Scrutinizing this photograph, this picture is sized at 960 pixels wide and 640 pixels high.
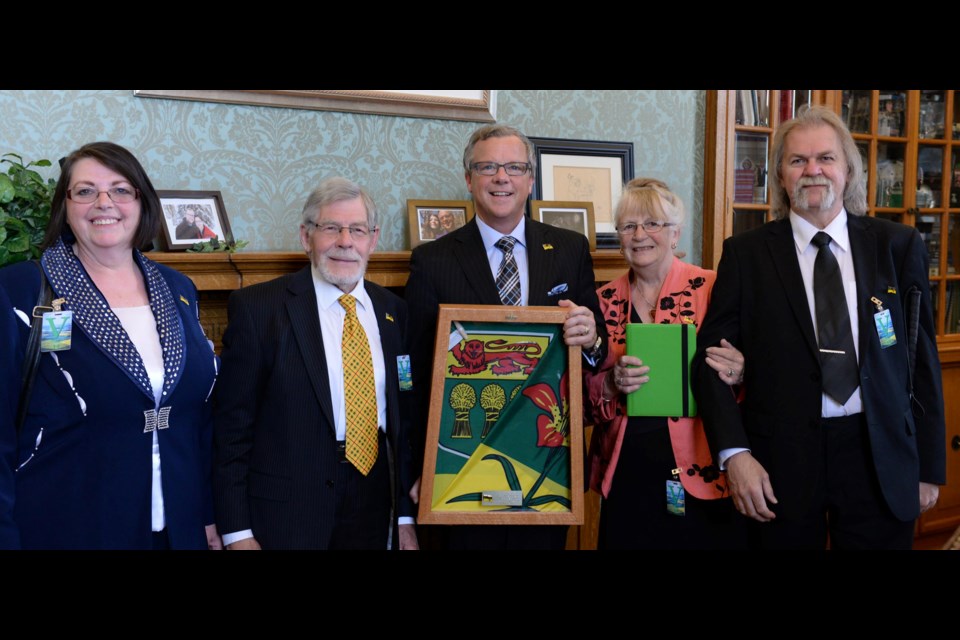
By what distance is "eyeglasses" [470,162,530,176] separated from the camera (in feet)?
8.09

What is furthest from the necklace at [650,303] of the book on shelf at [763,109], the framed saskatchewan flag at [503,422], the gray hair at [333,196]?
the book on shelf at [763,109]

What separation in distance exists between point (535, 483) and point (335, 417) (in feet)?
2.03

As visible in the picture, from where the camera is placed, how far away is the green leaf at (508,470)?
2.29 meters

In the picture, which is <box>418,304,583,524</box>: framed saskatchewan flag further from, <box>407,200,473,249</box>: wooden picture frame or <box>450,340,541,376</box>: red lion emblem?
<box>407,200,473,249</box>: wooden picture frame

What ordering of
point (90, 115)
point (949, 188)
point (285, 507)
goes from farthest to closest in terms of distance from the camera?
1. point (949, 188)
2. point (90, 115)
3. point (285, 507)

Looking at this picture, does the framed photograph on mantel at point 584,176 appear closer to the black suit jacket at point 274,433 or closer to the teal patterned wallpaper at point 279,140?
the teal patterned wallpaper at point 279,140

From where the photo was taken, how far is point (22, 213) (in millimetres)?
2350

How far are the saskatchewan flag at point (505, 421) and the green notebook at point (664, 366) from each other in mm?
226

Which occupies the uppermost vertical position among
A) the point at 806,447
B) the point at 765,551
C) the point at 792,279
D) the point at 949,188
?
the point at 949,188

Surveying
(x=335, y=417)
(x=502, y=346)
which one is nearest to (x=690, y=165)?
(x=502, y=346)

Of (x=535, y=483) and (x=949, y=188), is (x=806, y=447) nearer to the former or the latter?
(x=535, y=483)

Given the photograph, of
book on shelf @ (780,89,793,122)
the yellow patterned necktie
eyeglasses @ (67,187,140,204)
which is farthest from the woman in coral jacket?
book on shelf @ (780,89,793,122)

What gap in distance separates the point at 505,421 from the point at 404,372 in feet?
1.09

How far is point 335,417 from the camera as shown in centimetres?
218
